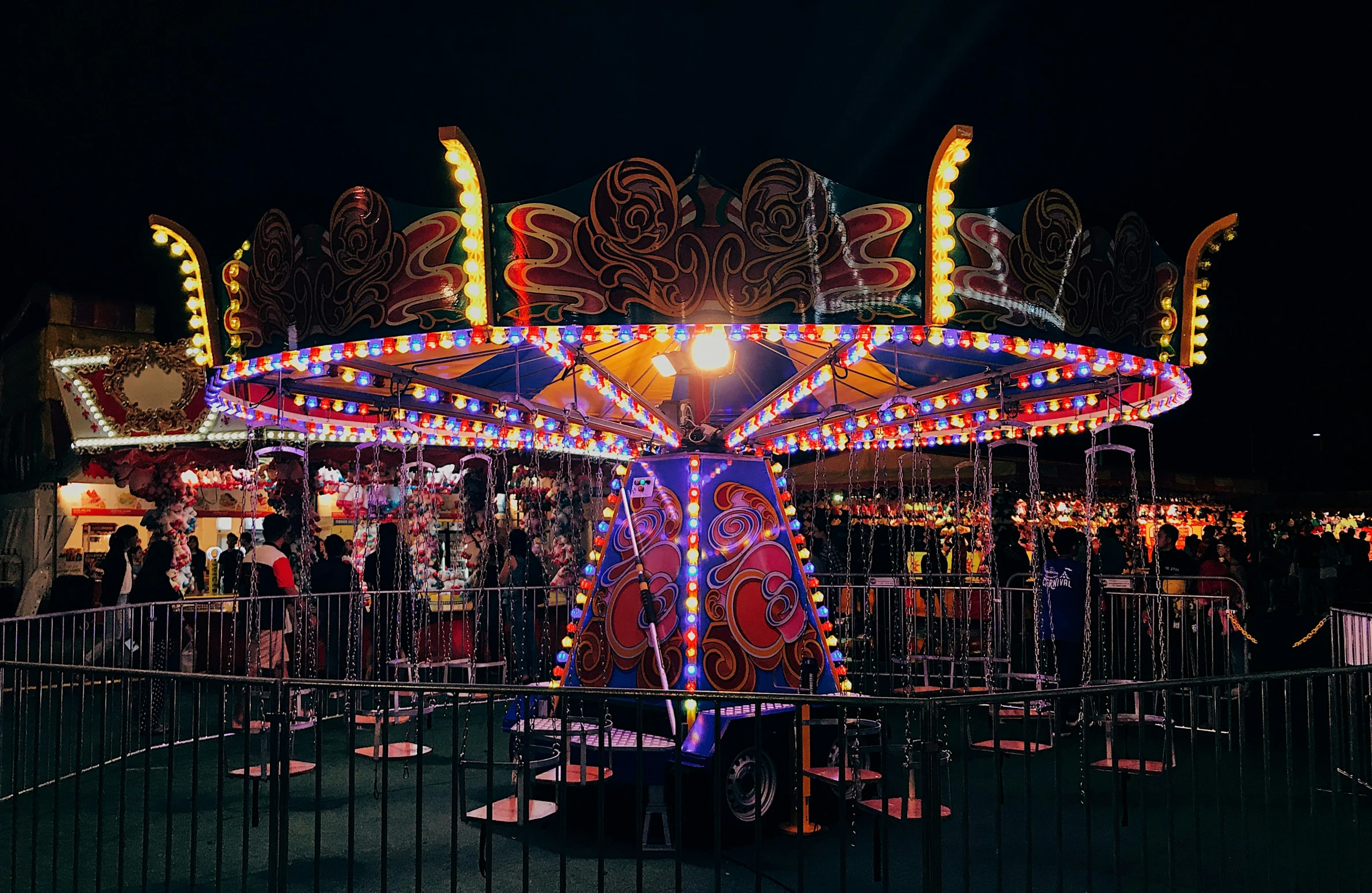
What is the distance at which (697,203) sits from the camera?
5.18 meters

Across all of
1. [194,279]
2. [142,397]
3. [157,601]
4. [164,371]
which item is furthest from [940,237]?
[142,397]

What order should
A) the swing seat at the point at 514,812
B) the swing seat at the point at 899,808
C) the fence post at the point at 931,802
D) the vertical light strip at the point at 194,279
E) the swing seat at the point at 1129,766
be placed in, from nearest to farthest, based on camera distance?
the fence post at the point at 931,802, the swing seat at the point at 514,812, the swing seat at the point at 899,808, the swing seat at the point at 1129,766, the vertical light strip at the point at 194,279

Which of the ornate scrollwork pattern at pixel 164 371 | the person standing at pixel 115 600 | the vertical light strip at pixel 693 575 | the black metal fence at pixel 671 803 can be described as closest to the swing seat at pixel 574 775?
the black metal fence at pixel 671 803

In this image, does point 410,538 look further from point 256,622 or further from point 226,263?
point 226,263

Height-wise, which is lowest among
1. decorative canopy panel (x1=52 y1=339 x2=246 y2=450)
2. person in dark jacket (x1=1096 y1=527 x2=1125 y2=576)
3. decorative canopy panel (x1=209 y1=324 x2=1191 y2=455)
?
person in dark jacket (x1=1096 y1=527 x2=1125 y2=576)

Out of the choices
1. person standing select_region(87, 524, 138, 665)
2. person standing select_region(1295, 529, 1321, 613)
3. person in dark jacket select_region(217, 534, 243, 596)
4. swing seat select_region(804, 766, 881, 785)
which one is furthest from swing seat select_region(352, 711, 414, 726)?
person standing select_region(1295, 529, 1321, 613)

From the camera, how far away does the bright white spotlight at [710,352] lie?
22.9 ft

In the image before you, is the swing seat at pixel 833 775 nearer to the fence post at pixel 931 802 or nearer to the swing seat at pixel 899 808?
the swing seat at pixel 899 808

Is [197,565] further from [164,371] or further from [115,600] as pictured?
[115,600]

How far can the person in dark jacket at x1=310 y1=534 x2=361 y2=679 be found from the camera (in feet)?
33.0

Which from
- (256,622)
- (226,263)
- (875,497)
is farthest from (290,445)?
(226,263)

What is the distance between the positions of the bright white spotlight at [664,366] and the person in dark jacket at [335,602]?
143 inches

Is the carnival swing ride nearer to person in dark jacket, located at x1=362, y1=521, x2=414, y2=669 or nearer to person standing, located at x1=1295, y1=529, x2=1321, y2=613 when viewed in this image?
person in dark jacket, located at x1=362, y1=521, x2=414, y2=669

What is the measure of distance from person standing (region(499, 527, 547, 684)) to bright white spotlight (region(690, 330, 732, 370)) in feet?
13.7
